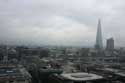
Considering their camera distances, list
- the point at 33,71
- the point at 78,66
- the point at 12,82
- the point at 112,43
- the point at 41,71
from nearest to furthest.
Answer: the point at 12,82 → the point at 41,71 → the point at 33,71 → the point at 78,66 → the point at 112,43

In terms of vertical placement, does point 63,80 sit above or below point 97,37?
below

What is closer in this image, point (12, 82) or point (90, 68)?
point (12, 82)

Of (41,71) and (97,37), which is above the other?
(97,37)

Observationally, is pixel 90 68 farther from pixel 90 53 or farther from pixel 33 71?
pixel 90 53

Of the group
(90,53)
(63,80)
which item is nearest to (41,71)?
(63,80)

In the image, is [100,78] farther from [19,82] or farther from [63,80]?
[19,82]

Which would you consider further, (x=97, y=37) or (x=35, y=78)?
(x=97, y=37)

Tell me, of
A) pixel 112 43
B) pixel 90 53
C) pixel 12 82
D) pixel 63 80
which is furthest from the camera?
pixel 112 43

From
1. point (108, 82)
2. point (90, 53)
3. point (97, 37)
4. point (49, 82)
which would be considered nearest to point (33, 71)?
point (49, 82)

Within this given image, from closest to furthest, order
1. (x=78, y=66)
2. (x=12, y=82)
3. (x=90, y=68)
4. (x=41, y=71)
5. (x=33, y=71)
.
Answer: (x=12, y=82)
(x=41, y=71)
(x=33, y=71)
(x=90, y=68)
(x=78, y=66)
